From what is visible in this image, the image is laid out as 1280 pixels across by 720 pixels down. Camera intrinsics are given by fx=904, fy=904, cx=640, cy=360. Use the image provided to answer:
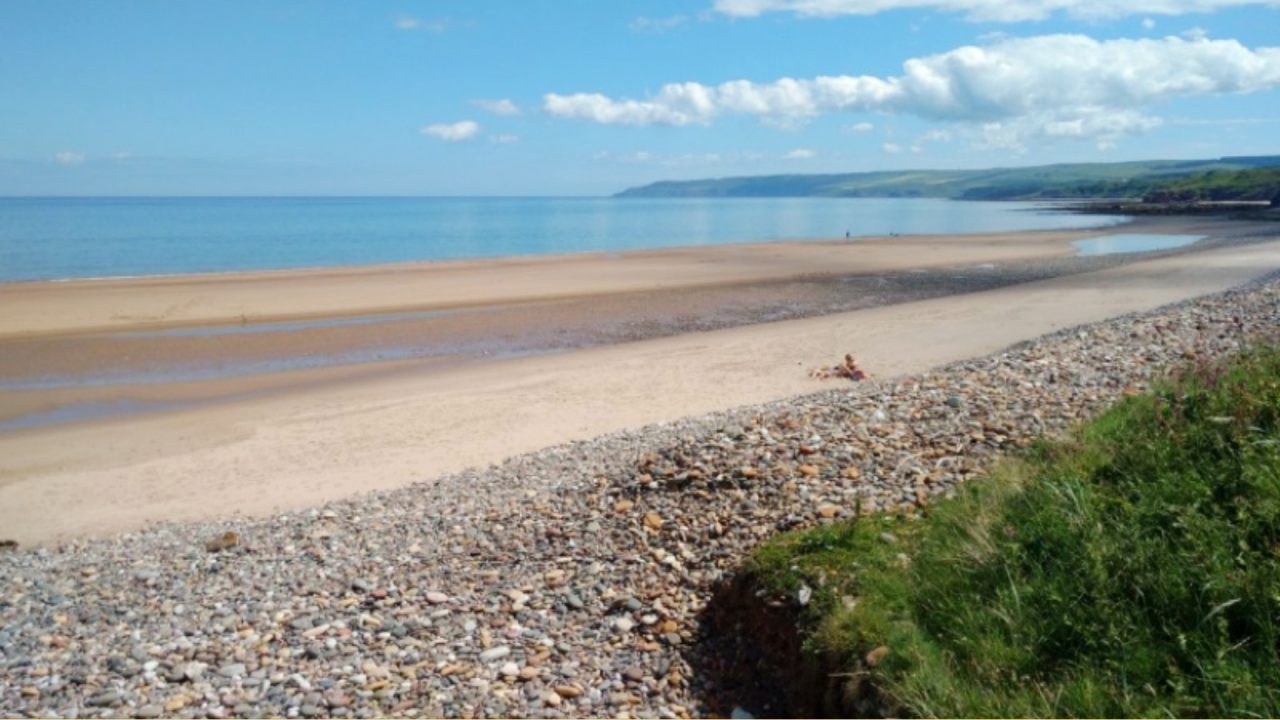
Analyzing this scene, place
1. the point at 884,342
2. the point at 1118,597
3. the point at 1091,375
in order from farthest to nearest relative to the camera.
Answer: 1. the point at 884,342
2. the point at 1091,375
3. the point at 1118,597

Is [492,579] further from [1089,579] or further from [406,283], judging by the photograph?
[406,283]

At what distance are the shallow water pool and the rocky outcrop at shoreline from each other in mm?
42533

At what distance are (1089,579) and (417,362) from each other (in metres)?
17.2

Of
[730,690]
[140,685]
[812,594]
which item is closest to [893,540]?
[812,594]

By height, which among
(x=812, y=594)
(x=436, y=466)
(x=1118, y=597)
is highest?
(x=1118, y=597)

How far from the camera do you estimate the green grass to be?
3727 mm

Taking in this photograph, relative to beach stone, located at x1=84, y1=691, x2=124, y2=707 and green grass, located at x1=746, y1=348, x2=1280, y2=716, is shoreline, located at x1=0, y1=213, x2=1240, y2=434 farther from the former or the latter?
green grass, located at x1=746, y1=348, x2=1280, y2=716

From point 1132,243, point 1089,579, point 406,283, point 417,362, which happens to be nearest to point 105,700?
point 1089,579

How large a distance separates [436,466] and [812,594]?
7334 mm

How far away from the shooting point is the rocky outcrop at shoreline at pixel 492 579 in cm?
543

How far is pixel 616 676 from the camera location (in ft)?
17.8

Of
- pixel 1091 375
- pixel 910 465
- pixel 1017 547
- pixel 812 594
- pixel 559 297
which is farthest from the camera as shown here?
pixel 559 297

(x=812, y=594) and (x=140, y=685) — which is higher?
(x=812, y=594)

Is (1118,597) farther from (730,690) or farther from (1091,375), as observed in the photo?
(1091,375)
